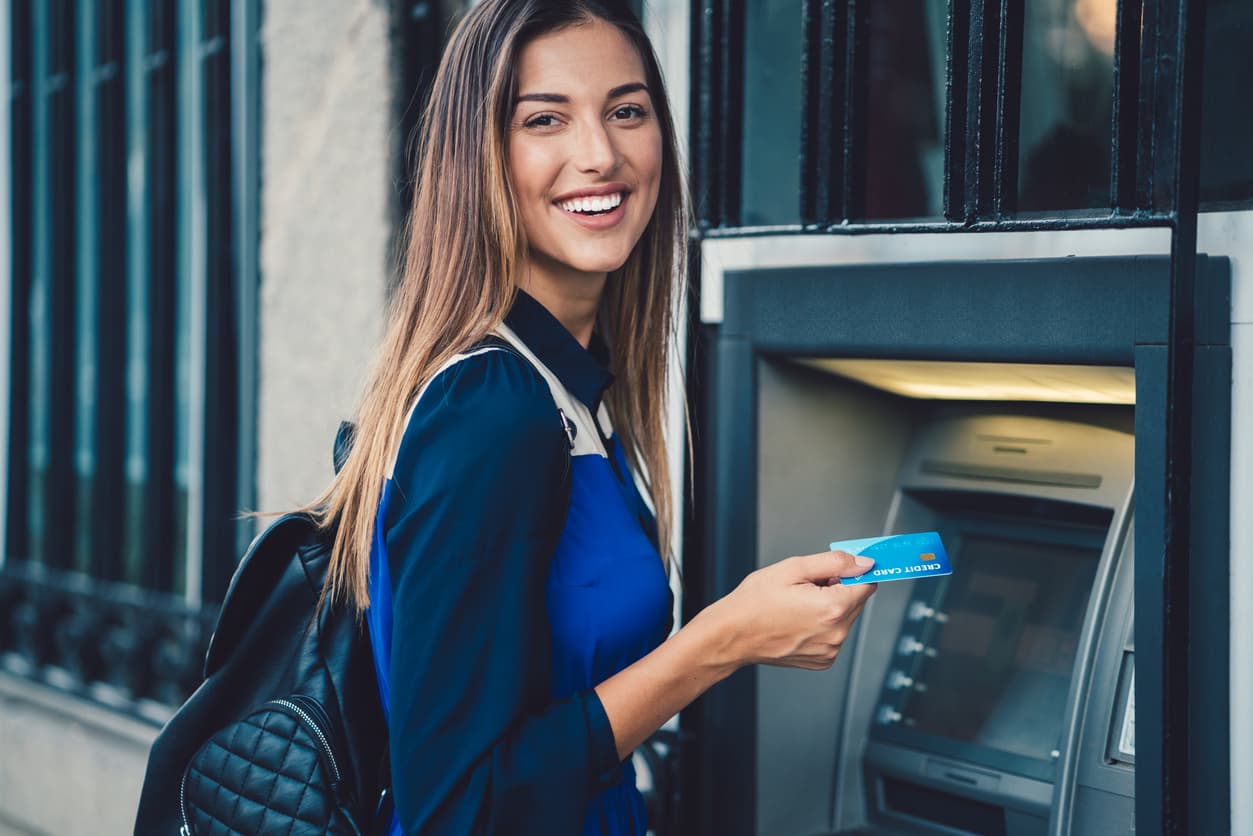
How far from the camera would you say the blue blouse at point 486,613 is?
4.33ft

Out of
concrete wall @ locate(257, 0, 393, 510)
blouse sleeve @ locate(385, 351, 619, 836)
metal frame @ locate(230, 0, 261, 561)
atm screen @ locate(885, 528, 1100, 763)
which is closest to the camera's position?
blouse sleeve @ locate(385, 351, 619, 836)

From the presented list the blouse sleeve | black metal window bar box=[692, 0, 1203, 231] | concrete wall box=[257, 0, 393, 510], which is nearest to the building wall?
concrete wall box=[257, 0, 393, 510]

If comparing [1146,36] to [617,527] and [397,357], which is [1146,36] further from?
[397,357]

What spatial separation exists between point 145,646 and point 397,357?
103 inches

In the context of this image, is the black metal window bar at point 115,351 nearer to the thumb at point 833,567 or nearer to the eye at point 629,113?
the eye at point 629,113

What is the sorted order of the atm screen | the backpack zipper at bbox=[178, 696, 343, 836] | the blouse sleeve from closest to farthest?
the blouse sleeve
the backpack zipper at bbox=[178, 696, 343, 836]
the atm screen

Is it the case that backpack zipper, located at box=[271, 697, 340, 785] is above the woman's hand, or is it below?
below

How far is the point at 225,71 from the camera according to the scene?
350cm

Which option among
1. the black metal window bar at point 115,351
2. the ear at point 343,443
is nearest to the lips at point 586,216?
the ear at point 343,443

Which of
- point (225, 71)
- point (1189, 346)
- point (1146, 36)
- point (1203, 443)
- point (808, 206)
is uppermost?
point (225, 71)

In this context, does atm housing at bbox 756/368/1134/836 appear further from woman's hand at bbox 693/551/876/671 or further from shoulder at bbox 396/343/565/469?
shoulder at bbox 396/343/565/469

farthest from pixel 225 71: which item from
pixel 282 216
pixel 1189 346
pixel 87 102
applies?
pixel 1189 346

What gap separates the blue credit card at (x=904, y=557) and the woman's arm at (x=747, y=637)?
1cm

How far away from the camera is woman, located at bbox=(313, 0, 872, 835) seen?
4.35ft
